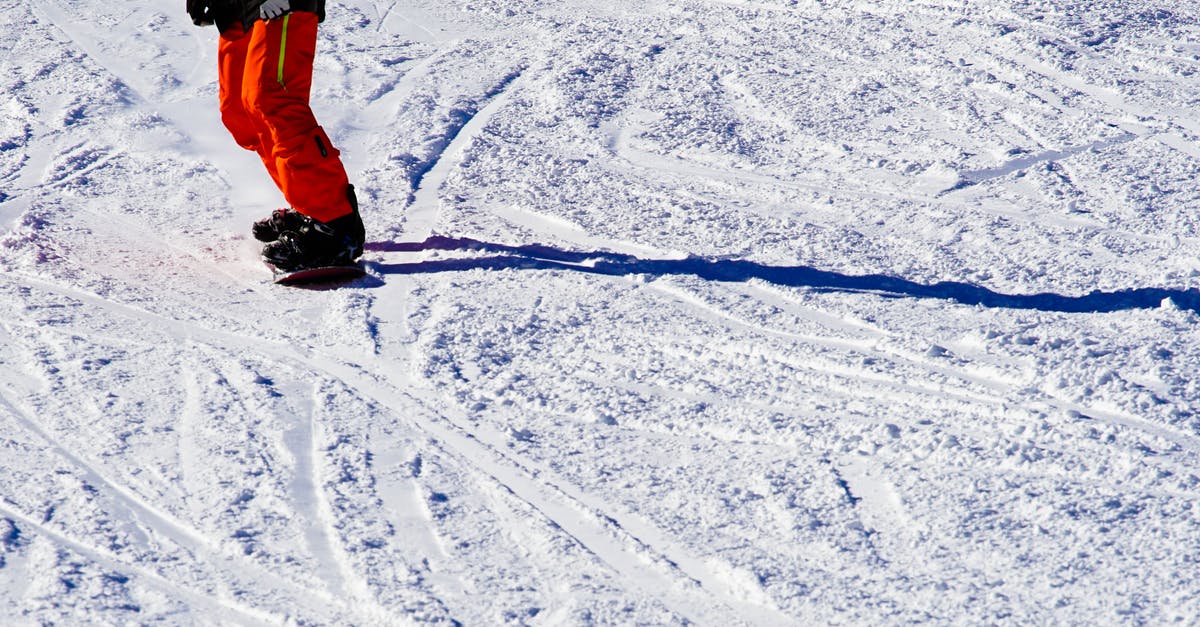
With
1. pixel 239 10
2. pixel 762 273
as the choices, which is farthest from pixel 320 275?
pixel 762 273

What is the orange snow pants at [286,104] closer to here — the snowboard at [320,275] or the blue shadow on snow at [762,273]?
the snowboard at [320,275]

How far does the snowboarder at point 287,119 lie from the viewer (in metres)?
4.27

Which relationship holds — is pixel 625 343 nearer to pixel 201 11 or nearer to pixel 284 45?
pixel 284 45

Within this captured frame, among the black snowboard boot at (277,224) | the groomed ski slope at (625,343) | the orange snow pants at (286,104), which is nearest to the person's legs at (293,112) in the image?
the orange snow pants at (286,104)

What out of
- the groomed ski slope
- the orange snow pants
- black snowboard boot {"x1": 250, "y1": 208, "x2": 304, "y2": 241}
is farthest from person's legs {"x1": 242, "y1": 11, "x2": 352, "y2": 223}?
the groomed ski slope

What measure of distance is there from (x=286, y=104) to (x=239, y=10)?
35 centimetres

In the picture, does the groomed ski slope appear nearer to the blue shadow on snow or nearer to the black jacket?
the blue shadow on snow

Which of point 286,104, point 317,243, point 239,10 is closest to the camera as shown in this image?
point 239,10

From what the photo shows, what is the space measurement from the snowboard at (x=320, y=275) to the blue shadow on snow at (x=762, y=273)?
0.13 m

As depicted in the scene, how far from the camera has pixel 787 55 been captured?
7.11m

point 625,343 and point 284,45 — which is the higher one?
point 284,45

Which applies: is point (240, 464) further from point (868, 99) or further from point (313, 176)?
point (868, 99)

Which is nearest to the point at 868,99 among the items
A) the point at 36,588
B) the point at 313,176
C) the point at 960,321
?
the point at 960,321

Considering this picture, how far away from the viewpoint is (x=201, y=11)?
4352 mm
